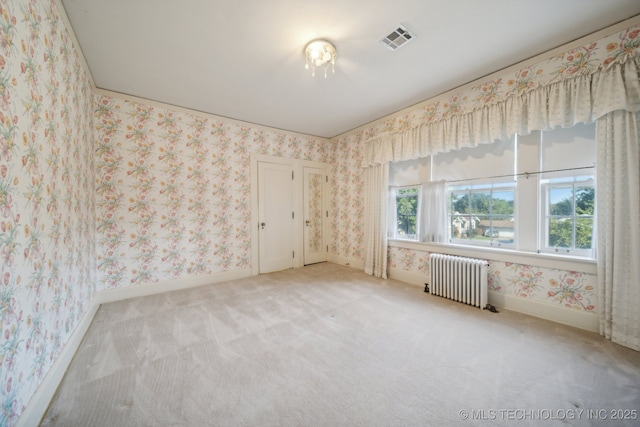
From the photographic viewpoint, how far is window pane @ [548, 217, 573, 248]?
2.39 metres

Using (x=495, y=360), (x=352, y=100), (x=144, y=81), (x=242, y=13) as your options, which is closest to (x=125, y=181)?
(x=144, y=81)

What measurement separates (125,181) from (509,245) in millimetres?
4996

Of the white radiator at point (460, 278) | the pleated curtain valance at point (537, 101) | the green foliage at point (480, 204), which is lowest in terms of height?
the white radiator at point (460, 278)

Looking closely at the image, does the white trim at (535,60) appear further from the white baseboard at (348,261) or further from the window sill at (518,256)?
the white baseboard at (348,261)

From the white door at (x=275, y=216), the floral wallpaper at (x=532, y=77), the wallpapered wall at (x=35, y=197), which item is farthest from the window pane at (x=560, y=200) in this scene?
the wallpapered wall at (x=35, y=197)

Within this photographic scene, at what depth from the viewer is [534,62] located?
243 centimetres

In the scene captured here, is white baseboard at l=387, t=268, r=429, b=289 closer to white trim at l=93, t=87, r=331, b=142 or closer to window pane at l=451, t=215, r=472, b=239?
window pane at l=451, t=215, r=472, b=239

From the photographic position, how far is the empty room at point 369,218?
4.55 feet

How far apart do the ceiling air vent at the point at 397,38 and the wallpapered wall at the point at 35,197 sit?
2461 millimetres

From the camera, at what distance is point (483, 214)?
297cm

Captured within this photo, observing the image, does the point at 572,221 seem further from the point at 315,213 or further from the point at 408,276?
the point at 315,213

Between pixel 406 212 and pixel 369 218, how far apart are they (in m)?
0.64

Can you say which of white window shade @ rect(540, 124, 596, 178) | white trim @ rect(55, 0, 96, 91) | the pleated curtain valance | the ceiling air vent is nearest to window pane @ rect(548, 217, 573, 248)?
white window shade @ rect(540, 124, 596, 178)

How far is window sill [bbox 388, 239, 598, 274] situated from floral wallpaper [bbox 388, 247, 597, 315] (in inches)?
1.9
